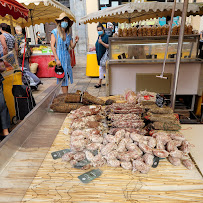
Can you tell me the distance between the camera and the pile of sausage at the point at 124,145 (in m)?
1.69

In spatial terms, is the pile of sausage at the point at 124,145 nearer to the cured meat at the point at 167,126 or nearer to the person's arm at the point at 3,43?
the cured meat at the point at 167,126

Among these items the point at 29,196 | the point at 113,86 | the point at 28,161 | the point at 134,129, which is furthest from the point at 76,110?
the point at 113,86

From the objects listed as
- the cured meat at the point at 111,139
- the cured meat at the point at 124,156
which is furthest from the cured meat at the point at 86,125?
the cured meat at the point at 124,156

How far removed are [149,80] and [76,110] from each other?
268 centimetres

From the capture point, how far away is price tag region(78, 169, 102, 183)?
1.53 meters

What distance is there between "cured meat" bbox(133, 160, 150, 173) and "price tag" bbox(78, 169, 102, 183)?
0.31m

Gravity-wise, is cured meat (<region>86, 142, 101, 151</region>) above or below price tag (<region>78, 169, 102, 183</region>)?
above

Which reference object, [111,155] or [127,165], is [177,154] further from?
[111,155]

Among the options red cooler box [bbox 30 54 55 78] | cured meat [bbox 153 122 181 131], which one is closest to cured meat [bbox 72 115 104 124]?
cured meat [bbox 153 122 181 131]

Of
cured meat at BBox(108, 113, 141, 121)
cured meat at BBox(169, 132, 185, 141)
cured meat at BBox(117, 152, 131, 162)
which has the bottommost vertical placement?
cured meat at BBox(117, 152, 131, 162)

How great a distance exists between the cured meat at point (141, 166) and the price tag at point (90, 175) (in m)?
0.31

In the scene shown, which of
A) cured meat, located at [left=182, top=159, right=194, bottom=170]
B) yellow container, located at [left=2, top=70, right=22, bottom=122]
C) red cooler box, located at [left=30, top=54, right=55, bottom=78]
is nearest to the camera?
cured meat, located at [left=182, top=159, right=194, bottom=170]

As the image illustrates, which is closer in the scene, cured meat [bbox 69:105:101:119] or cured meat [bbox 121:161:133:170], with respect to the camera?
cured meat [bbox 121:161:133:170]

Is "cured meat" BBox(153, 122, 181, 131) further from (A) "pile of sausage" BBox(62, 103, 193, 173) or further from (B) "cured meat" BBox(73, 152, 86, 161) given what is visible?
(B) "cured meat" BBox(73, 152, 86, 161)
